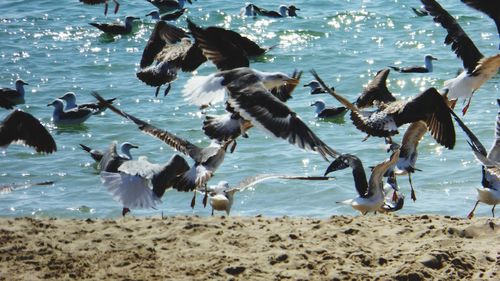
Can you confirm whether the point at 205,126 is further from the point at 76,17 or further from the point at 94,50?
the point at 76,17

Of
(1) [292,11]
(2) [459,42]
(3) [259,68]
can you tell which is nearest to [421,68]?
(3) [259,68]

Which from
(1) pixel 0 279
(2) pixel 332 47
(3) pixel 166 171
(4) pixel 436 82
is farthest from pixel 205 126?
(2) pixel 332 47

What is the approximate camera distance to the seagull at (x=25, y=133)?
8516 millimetres

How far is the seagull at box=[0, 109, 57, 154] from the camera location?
27.9 feet

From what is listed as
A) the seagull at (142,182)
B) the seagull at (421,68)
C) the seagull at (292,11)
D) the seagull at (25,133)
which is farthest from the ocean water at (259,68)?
the seagull at (142,182)

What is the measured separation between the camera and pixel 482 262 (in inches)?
256

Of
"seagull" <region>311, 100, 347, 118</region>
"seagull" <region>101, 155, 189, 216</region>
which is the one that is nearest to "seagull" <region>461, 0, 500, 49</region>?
"seagull" <region>311, 100, 347, 118</region>

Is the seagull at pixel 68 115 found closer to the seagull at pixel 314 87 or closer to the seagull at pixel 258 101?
the seagull at pixel 314 87

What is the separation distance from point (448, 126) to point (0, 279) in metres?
3.87

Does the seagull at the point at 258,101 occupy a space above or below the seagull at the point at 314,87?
above

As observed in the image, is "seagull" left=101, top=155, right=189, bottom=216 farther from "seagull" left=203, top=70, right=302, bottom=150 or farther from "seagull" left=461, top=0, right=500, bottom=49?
"seagull" left=461, top=0, right=500, bottom=49

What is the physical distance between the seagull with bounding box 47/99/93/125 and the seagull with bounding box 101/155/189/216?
20.1ft

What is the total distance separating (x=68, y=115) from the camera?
46.3 ft

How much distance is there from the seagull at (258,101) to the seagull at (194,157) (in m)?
0.41
